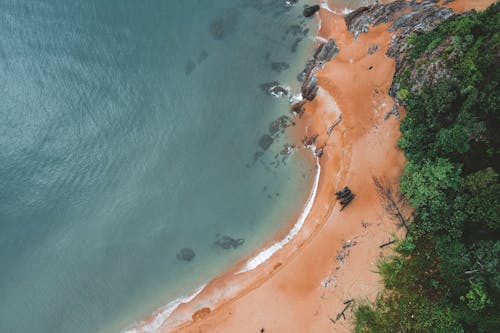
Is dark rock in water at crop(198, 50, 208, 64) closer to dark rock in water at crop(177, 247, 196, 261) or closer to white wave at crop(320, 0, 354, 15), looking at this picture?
white wave at crop(320, 0, 354, 15)

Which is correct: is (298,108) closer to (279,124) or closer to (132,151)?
(279,124)

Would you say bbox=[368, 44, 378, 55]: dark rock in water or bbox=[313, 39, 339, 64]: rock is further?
bbox=[313, 39, 339, 64]: rock

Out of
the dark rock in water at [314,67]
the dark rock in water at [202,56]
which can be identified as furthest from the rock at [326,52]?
the dark rock in water at [202,56]

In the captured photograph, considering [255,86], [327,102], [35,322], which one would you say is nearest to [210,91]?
[255,86]

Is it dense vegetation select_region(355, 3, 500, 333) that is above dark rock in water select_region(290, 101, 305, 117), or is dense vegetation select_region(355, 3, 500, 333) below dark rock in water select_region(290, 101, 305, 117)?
below

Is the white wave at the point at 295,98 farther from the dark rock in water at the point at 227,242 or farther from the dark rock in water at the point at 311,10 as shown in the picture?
the dark rock in water at the point at 227,242

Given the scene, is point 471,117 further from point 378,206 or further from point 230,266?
point 230,266


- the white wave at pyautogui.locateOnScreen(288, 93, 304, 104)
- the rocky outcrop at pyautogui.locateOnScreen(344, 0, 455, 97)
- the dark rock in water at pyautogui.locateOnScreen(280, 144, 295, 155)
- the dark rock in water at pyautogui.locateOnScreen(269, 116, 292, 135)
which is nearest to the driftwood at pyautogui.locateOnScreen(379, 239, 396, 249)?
the dark rock in water at pyautogui.locateOnScreen(280, 144, 295, 155)
